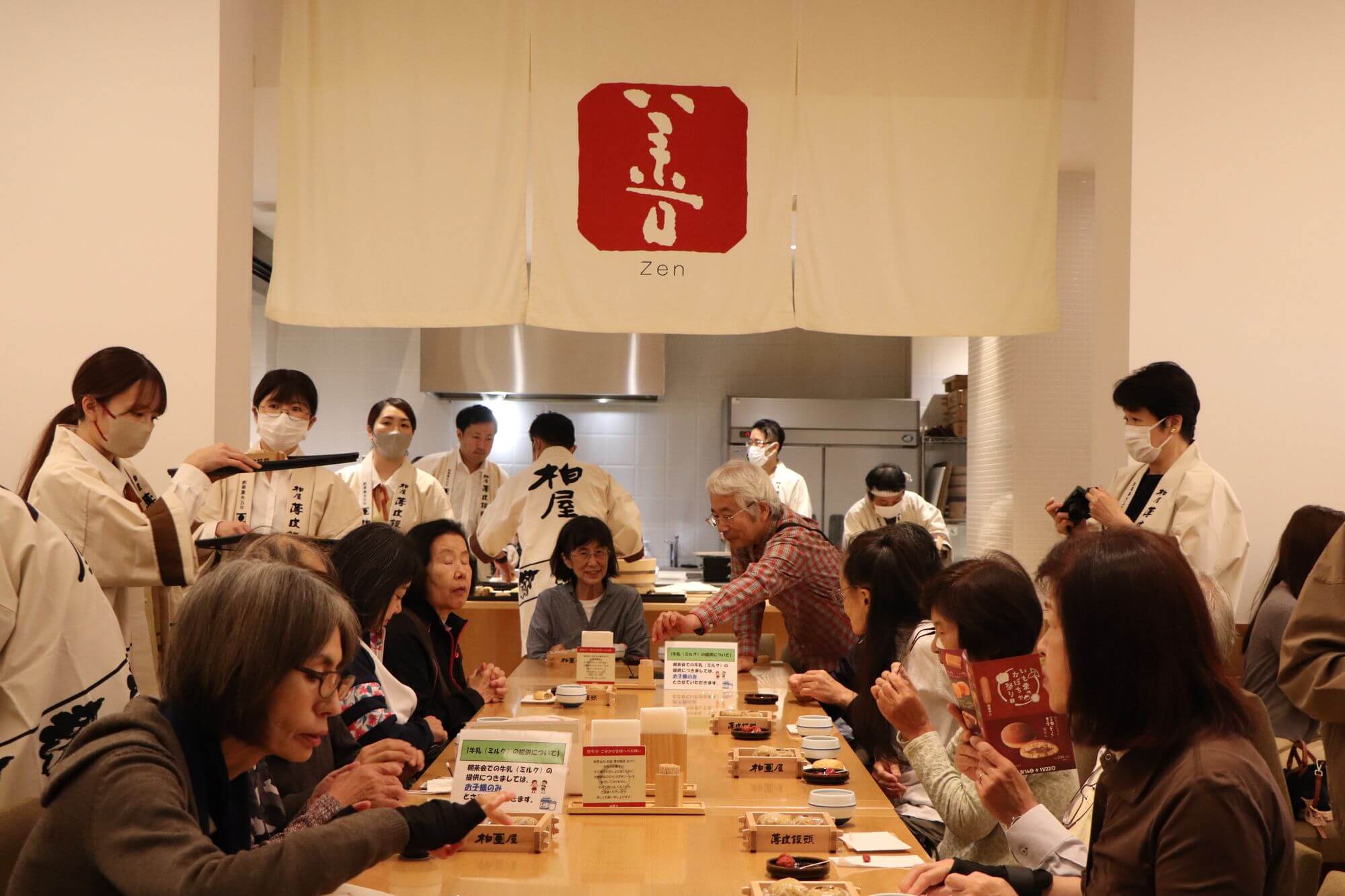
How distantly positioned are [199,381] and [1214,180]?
378 centimetres

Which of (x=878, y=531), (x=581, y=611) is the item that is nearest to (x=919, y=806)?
(x=878, y=531)

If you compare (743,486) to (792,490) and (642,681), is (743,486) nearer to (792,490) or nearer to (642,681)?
(642,681)

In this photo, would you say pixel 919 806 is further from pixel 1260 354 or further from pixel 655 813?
pixel 1260 354

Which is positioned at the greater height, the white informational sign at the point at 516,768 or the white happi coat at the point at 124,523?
the white happi coat at the point at 124,523

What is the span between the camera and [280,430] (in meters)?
4.05

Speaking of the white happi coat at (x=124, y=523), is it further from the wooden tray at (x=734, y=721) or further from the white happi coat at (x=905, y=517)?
the white happi coat at (x=905, y=517)

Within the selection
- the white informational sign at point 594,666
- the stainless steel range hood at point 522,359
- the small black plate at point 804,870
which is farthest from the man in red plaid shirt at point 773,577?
the stainless steel range hood at point 522,359

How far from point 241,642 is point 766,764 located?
140 centimetres

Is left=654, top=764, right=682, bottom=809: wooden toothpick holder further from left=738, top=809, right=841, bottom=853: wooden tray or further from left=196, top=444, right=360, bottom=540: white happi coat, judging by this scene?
left=196, top=444, right=360, bottom=540: white happi coat

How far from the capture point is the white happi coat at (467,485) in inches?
262

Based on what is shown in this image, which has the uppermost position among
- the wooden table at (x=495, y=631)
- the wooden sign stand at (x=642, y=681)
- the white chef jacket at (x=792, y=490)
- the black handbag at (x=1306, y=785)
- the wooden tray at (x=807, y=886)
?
the white chef jacket at (x=792, y=490)

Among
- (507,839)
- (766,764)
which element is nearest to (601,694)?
(766,764)

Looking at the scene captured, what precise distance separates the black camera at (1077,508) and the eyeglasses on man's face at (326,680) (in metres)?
2.91

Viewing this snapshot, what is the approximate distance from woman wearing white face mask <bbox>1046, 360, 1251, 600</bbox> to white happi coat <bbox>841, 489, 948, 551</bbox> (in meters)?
2.92
